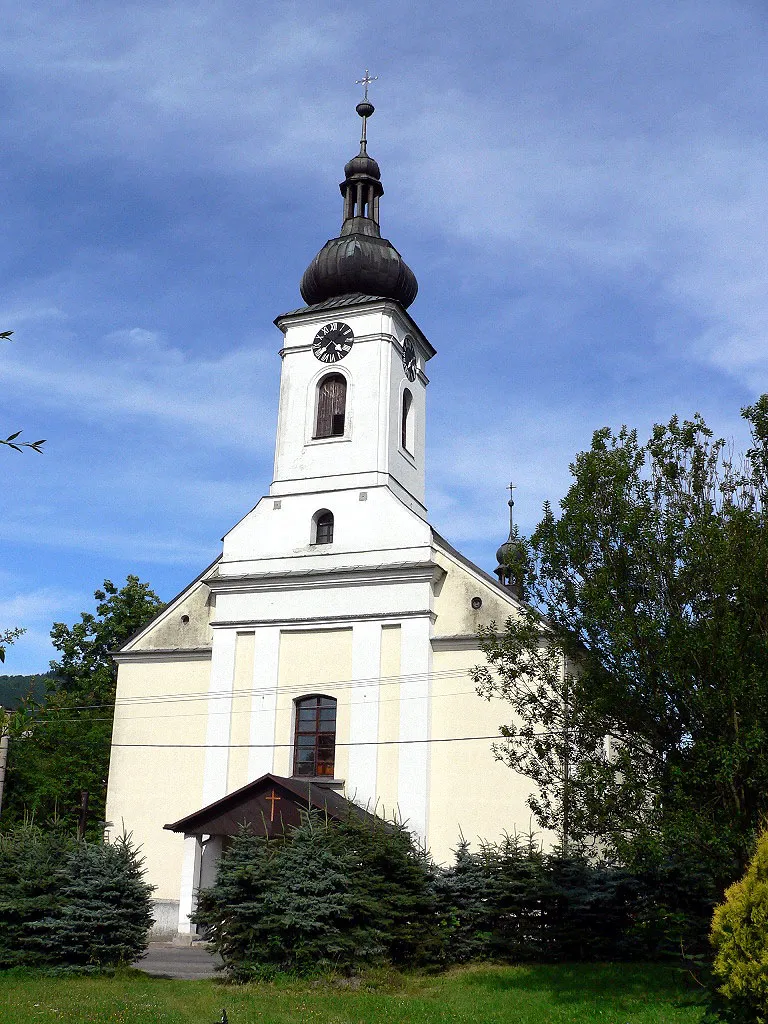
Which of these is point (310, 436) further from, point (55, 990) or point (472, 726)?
point (55, 990)

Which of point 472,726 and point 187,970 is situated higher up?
point 472,726

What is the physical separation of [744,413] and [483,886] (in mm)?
9232

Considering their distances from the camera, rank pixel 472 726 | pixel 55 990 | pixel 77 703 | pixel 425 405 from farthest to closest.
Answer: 1. pixel 77 703
2. pixel 425 405
3. pixel 472 726
4. pixel 55 990

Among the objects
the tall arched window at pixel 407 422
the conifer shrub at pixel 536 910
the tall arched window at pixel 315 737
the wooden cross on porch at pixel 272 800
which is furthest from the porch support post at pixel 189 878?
the tall arched window at pixel 407 422

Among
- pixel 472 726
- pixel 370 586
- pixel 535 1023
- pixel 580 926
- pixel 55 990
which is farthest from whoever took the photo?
pixel 370 586

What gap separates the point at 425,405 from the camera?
28.7 meters

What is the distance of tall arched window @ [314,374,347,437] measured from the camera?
26.2 m

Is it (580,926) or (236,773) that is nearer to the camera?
(580,926)

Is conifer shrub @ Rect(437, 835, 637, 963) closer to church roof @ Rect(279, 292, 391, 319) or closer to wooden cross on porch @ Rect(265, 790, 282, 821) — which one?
wooden cross on porch @ Rect(265, 790, 282, 821)

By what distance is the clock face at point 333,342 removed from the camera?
26.6 metres

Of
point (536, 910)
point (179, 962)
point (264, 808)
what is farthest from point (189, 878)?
point (536, 910)

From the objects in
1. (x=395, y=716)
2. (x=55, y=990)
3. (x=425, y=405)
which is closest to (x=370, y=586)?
(x=395, y=716)

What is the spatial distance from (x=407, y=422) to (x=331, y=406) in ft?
7.33

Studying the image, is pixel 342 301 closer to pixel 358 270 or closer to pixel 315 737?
pixel 358 270
